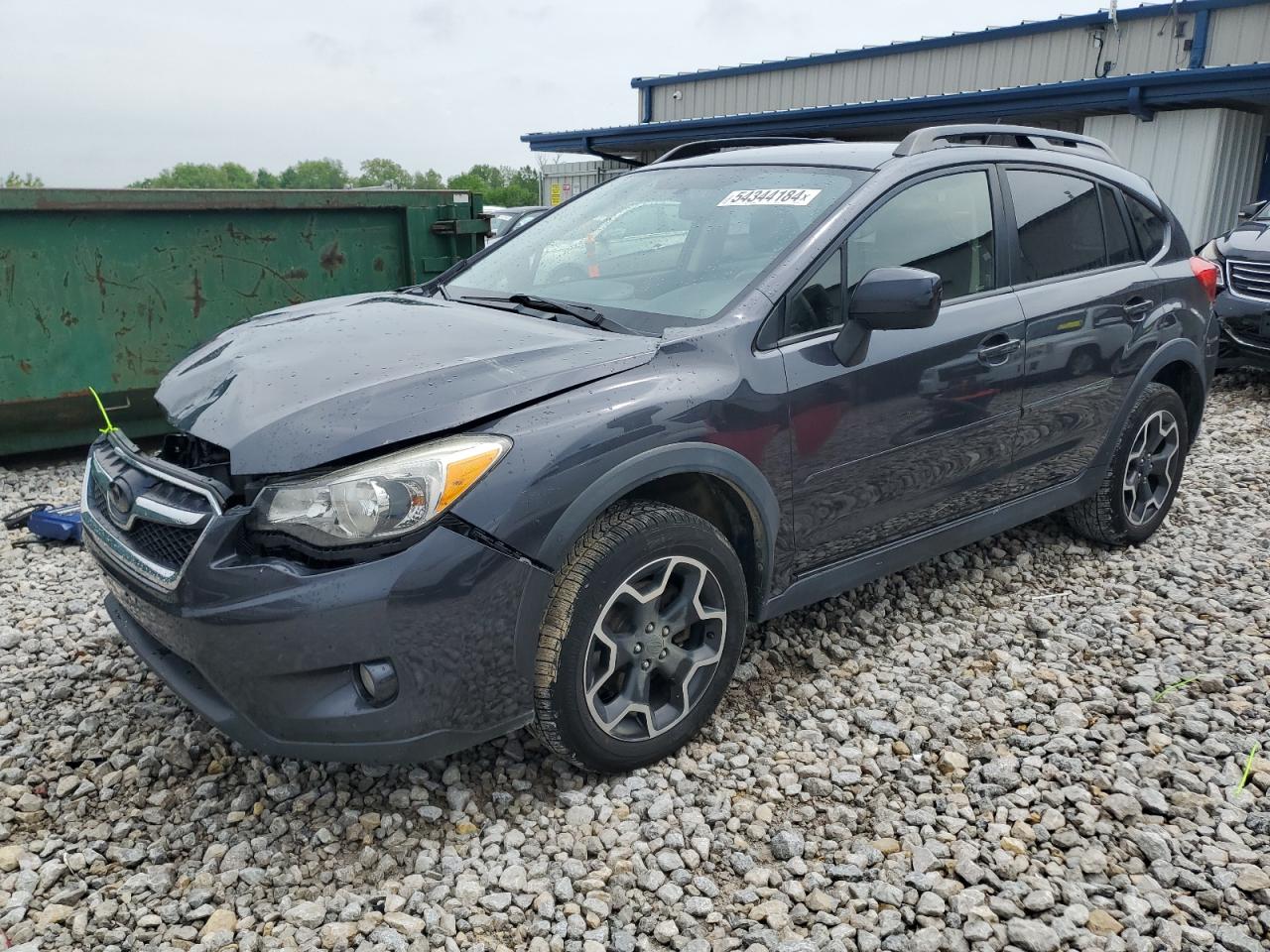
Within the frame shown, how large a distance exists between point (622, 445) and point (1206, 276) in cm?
336

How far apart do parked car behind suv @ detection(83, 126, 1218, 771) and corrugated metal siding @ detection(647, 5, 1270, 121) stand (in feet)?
41.6

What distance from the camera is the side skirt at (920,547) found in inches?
130

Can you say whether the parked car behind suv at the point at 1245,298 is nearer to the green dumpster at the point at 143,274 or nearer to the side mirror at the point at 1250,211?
the side mirror at the point at 1250,211

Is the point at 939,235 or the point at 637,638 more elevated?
the point at 939,235

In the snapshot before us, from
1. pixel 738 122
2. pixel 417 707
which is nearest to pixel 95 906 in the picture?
pixel 417 707

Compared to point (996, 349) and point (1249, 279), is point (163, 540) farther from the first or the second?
point (1249, 279)

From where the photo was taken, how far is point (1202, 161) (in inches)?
470

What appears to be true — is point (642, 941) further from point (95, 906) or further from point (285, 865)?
point (95, 906)

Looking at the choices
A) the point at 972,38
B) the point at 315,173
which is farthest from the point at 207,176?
the point at 972,38

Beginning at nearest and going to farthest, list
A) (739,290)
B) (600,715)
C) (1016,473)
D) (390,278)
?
1. (600,715)
2. (739,290)
3. (1016,473)
4. (390,278)

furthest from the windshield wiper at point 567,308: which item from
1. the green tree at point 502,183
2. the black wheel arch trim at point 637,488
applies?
the green tree at point 502,183

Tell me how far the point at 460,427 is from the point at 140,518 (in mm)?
920

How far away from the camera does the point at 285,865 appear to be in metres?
2.61

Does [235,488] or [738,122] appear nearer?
[235,488]
